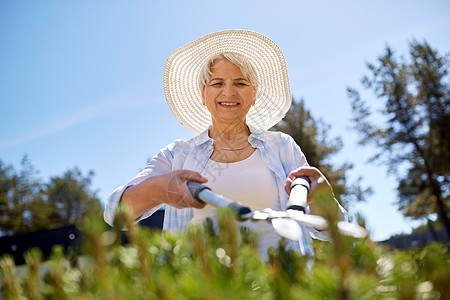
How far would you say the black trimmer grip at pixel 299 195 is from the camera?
37.2 inches

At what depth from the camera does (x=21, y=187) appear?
3388 cm

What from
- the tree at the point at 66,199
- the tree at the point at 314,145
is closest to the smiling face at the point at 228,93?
the tree at the point at 314,145

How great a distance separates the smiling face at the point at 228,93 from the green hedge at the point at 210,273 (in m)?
1.60

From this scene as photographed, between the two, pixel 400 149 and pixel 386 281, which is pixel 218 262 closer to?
Result: pixel 386 281

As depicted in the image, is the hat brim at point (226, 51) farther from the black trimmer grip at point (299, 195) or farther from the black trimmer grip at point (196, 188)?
the black trimmer grip at point (196, 188)

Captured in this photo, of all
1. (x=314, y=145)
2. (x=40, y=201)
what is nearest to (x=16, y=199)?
(x=40, y=201)

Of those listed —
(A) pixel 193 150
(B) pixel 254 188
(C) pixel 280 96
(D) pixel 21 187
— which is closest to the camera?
(B) pixel 254 188

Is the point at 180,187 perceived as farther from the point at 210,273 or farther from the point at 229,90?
the point at 229,90

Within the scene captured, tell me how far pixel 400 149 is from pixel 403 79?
3862 millimetres

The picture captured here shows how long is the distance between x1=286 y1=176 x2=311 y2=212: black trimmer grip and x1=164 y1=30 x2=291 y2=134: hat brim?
134 cm

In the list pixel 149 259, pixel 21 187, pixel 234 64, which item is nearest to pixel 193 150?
pixel 234 64

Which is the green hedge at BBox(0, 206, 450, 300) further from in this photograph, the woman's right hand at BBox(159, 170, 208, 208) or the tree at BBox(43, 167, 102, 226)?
the tree at BBox(43, 167, 102, 226)

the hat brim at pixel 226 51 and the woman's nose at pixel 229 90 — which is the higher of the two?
the hat brim at pixel 226 51

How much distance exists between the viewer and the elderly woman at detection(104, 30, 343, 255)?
5.12 feet
